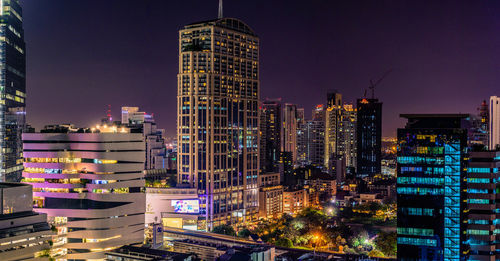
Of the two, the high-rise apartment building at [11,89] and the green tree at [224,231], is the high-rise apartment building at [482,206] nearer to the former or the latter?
the green tree at [224,231]

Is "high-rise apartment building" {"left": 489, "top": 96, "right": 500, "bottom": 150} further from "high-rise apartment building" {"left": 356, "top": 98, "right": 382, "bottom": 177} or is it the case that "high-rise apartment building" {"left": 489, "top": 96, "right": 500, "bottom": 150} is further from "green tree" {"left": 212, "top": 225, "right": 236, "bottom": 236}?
"high-rise apartment building" {"left": 356, "top": 98, "right": 382, "bottom": 177}

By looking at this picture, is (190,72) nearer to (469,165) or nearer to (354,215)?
(354,215)

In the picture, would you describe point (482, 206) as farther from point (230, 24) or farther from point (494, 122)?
point (230, 24)

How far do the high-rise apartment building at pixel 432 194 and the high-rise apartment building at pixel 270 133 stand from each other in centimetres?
9125

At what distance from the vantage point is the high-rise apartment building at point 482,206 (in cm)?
5212

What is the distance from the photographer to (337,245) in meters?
72.4

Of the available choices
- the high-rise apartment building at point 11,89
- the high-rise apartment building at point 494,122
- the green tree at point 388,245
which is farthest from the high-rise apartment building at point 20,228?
the high-rise apartment building at point 494,122

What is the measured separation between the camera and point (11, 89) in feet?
254

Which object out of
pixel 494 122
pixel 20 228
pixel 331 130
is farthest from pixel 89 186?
pixel 331 130

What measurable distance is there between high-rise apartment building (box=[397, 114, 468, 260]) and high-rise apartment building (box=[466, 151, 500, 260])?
10.2 feet

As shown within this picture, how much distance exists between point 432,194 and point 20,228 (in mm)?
37855

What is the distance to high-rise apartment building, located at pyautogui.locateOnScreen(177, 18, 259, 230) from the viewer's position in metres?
87.1

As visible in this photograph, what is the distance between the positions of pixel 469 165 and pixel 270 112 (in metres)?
131

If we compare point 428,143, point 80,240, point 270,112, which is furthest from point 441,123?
point 270,112
